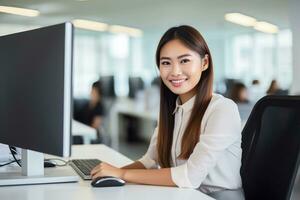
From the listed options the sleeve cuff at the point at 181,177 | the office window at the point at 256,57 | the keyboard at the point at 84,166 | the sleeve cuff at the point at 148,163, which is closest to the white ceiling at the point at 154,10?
the office window at the point at 256,57

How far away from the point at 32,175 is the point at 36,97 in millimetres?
317

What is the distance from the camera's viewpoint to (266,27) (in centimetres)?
857

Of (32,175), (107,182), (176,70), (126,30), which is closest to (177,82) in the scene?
(176,70)

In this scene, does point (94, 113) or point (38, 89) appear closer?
point (38, 89)

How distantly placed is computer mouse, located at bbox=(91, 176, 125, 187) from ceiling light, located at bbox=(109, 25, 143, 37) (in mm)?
8513

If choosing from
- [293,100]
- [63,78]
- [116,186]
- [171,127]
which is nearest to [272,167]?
[293,100]

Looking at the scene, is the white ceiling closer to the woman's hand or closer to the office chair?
the office chair

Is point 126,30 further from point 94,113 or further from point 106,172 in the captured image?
point 106,172

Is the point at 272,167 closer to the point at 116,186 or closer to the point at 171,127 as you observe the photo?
the point at 171,127

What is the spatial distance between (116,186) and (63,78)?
406 mm

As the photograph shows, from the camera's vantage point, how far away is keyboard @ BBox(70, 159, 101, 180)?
4.98 ft

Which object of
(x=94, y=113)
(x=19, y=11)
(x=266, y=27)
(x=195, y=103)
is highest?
(x=266, y=27)

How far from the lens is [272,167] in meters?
1.45

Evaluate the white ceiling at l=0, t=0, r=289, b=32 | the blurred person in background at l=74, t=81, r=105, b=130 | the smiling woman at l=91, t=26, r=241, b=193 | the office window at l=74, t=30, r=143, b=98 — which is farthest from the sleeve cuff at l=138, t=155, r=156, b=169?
the office window at l=74, t=30, r=143, b=98
